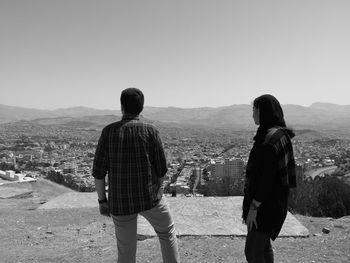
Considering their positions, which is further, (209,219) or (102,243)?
(209,219)

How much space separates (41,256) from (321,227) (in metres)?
3.51

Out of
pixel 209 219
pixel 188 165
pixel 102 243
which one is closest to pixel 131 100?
pixel 102 243

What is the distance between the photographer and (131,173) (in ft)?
7.95

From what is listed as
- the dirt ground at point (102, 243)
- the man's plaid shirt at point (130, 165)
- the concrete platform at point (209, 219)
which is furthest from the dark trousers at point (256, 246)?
the concrete platform at point (209, 219)

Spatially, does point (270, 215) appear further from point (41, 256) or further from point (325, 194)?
point (325, 194)

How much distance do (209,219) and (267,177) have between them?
295cm

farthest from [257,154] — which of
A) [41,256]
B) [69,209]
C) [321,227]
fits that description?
[69,209]

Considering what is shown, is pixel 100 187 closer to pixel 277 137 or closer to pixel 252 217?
pixel 252 217

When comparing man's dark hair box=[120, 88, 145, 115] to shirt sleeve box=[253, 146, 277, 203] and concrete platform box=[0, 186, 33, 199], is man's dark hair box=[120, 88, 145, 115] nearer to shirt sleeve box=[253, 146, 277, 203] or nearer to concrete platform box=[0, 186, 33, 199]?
shirt sleeve box=[253, 146, 277, 203]

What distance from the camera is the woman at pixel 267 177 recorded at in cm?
222

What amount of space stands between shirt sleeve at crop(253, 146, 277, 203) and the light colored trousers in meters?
0.67

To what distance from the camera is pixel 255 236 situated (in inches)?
91.0

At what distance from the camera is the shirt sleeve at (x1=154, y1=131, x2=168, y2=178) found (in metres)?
2.49

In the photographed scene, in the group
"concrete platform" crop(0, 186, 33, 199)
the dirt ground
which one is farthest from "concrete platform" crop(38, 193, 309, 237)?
"concrete platform" crop(0, 186, 33, 199)
